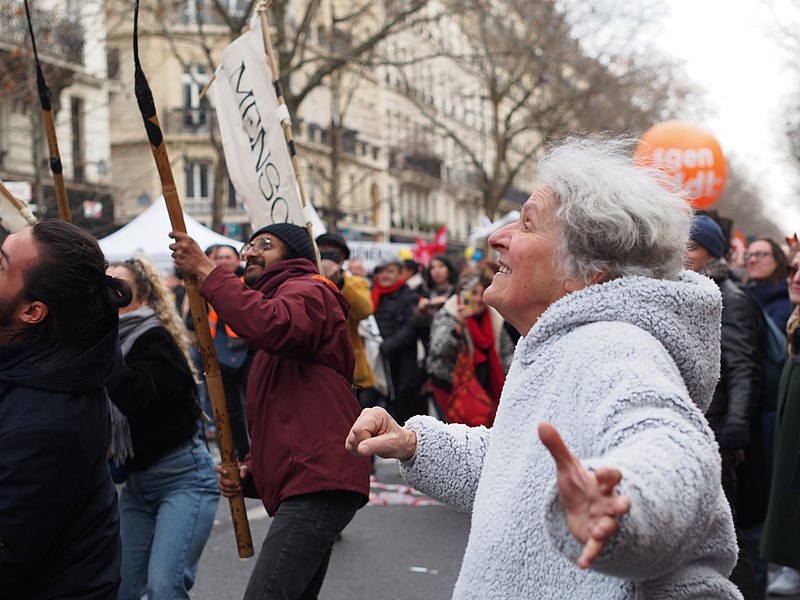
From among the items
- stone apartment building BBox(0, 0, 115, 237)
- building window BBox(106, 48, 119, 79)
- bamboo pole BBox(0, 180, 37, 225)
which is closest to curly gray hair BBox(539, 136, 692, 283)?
bamboo pole BBox(0, 180, 37, 225)

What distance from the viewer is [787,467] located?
4562mm

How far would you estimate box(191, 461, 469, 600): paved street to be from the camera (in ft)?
18.8

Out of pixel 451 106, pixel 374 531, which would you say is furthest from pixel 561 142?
pixel 451 106

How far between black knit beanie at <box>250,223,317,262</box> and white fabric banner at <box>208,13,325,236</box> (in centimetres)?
56

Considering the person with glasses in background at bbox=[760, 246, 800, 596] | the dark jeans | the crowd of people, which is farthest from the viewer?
the person with glasses in background at bbox=[760, 246, 800, 596]

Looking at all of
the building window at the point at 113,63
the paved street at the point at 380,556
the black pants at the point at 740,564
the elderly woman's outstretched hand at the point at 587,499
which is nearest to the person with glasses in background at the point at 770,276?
the black pants at the point at 740,564

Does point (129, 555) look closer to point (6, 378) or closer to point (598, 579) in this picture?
point (6, 378)

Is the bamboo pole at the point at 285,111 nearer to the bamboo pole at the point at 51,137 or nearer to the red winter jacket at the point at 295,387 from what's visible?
the red winter jacket at the point at 295,387

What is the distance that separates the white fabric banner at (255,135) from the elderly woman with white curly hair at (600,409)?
277 cm

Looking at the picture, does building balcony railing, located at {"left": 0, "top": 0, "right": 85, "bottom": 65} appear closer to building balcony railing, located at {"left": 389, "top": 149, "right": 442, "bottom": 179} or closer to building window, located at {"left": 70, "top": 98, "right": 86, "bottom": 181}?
building window, located at {"left": 70, "top": 98, "right": 86, "bottom": 181}

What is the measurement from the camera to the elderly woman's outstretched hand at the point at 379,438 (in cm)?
215

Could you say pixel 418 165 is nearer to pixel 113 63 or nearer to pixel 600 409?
pixel 113 63

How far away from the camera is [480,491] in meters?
2.01

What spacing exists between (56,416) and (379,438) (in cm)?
84
